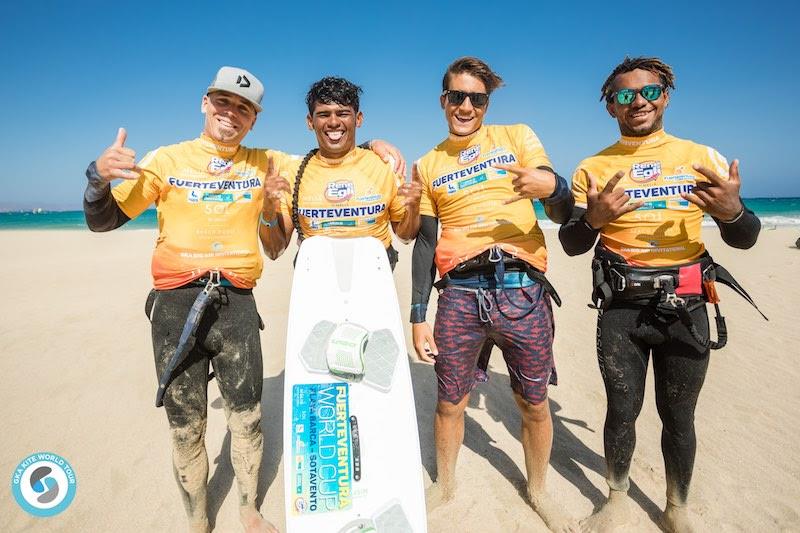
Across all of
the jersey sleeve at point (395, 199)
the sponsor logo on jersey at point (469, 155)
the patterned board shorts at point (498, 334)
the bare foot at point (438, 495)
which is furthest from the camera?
the bare foot at point (438, 495)

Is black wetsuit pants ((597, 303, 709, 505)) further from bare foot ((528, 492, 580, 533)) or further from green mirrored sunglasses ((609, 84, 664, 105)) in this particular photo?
green mirrored sunglasses ((609, 84, 664, 105))

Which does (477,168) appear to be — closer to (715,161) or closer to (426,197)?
(426,197)

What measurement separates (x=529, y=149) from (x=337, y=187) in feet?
4.83

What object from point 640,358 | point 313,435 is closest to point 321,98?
point 313,435

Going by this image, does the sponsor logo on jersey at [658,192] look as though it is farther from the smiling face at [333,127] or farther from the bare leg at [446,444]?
the smiling face at [333,127]

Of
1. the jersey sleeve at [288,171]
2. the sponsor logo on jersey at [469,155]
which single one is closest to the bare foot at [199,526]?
the jersey sleeve at [288,171]

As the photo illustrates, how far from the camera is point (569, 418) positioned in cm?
496

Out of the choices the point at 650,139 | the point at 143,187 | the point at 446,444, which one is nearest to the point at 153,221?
the point at 143,187

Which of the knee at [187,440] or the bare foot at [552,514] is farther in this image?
the bare foot at [552,514]

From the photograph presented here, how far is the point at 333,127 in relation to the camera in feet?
10.5

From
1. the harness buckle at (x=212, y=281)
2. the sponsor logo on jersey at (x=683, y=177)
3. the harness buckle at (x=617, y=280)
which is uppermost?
the sponsor logo on jersey at (x=683, y=177)

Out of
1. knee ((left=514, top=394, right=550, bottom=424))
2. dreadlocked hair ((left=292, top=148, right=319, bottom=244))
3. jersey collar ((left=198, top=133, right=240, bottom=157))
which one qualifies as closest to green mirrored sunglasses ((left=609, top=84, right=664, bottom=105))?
knee ((left=514, top=394, right=550, bottom=424))

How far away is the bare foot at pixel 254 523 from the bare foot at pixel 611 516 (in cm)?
246

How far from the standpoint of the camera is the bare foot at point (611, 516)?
10.4 feet
